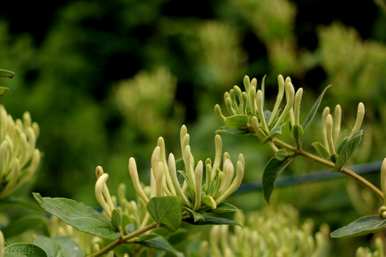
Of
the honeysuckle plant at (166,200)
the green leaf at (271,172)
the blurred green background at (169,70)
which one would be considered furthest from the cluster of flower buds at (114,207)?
the blurred green background at (169,70)

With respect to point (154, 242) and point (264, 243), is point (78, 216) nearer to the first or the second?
point (154, 242)

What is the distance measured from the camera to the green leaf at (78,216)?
93 cm

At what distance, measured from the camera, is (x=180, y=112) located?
2.93 m

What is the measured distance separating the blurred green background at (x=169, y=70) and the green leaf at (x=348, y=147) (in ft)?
2.43

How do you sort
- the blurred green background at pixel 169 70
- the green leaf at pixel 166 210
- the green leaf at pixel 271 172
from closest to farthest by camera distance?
1. the green leaf at pixel 166 210
2. the green leaf at pixel 271 172
3. the blurred green background at pixel 169 70

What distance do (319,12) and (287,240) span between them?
2814 millimetres

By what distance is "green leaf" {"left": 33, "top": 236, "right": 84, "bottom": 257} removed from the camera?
39.4 inches

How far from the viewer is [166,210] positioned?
0.92 metres

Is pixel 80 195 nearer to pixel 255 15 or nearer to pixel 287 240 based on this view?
pixel 255 15

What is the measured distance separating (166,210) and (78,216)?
0.29 ft

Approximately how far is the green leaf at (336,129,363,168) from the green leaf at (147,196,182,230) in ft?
0.56

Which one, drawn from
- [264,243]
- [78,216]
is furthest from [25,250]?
[264,243]

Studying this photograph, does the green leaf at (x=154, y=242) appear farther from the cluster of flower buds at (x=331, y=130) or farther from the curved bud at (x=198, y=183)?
the cluster of flower buds at (x=331, y=130)

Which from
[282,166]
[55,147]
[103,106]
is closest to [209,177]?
[282,166]
